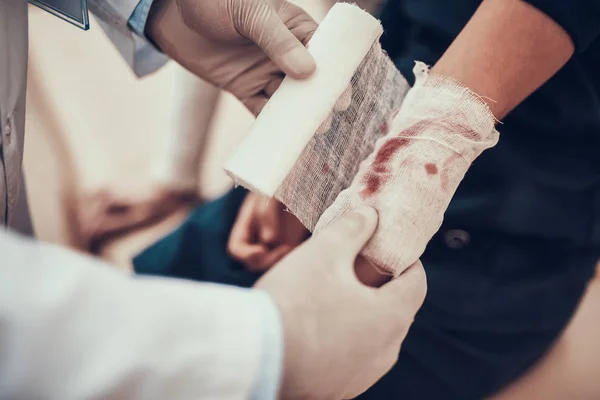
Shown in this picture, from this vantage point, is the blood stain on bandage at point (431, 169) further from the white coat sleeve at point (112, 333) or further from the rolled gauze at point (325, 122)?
the white coat sleeve at point (112, 333)

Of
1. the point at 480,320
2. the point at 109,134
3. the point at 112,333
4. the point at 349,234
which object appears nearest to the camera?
the point at 112,333

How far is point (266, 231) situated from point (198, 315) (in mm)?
479

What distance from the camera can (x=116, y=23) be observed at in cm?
67

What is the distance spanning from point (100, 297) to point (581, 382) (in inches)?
27.5

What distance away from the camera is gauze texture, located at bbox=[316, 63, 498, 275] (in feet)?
1.52

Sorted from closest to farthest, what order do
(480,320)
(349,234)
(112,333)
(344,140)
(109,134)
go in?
1. (112,333)
2. (349,234)
3. (344,140)
4. (480,320)
5. (109,134)

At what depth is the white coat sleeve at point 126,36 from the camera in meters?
0.63

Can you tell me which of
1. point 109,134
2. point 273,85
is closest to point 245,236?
point 273,85

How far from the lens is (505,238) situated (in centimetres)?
63

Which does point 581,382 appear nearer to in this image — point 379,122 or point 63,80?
point 379,122

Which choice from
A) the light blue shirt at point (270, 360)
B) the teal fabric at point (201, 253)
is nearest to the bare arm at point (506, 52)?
the light blue shirt at point (270, 360)

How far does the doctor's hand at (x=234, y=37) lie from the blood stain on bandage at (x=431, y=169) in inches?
7.1

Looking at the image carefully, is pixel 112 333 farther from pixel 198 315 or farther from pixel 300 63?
pixel 300 63

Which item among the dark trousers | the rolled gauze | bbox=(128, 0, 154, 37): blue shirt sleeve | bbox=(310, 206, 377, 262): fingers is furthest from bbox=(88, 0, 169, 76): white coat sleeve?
the dark trousers
